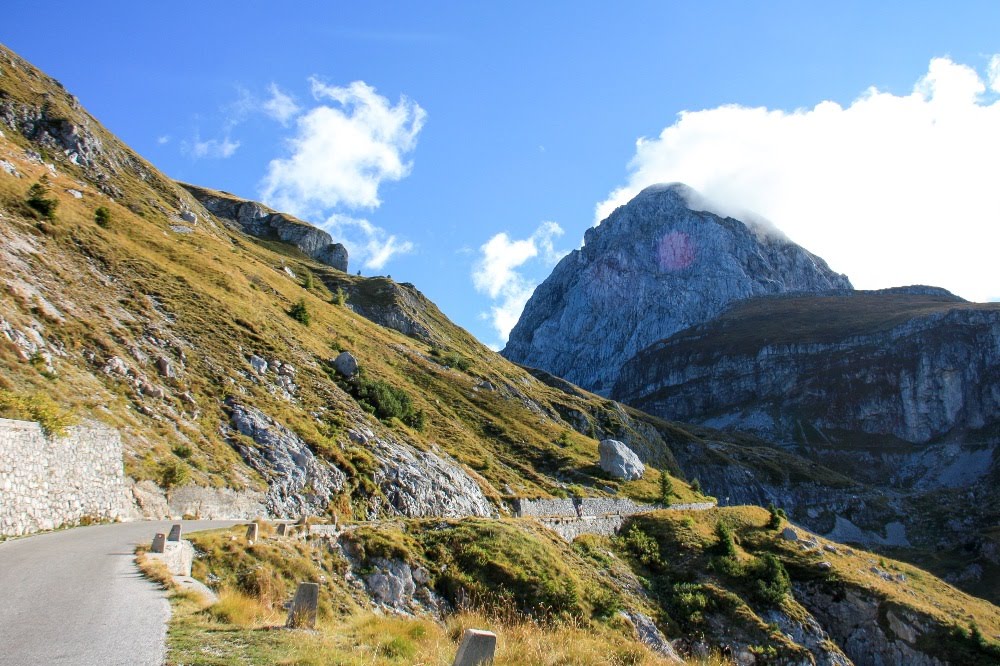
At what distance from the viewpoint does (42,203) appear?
49.5 metres

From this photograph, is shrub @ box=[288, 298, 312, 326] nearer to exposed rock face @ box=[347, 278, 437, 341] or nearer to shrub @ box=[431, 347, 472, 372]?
shrub @ box=[431, 347, 472, 372]

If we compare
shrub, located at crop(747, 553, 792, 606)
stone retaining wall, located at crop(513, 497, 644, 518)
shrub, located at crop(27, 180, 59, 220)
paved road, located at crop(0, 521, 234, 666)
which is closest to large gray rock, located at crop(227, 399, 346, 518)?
paved road, located at crop(0, 521, 234, 666)

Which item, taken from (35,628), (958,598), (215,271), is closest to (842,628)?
(958,598)

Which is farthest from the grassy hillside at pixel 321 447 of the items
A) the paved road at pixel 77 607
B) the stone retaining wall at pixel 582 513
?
Answer: the stone retaining wall at pixel 582 513

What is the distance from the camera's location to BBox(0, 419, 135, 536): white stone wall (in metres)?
19.2

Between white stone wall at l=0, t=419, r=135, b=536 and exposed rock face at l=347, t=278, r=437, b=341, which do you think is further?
exposed rock face at l=347, t=278, r=437, b=341

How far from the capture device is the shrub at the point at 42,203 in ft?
161

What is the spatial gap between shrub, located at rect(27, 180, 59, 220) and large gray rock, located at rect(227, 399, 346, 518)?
26328mm

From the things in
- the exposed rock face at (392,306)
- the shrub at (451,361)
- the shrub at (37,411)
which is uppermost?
the exposed rock face at (392,306)

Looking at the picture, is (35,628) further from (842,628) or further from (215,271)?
(215,271)

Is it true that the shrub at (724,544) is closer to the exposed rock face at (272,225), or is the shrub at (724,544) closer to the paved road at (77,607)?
the paved road at (77,607)

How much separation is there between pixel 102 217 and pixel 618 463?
63338 mm

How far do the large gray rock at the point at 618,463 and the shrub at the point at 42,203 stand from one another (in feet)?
206

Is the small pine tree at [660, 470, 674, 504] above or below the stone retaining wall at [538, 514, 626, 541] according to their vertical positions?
above
